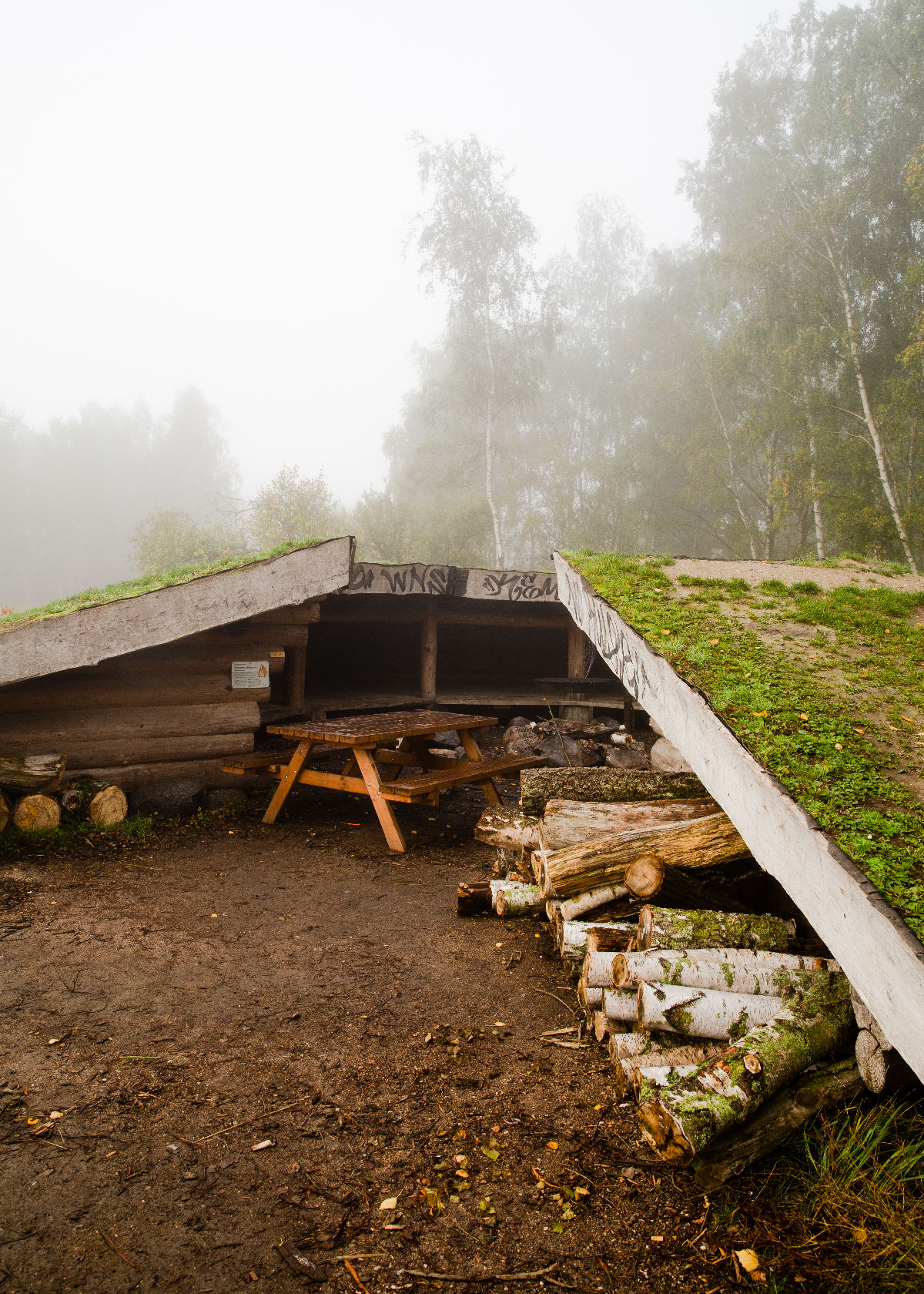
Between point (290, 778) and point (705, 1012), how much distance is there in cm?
442

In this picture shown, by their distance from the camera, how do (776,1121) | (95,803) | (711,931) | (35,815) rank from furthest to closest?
(95,803)
(35,815)
(711,931)
(776,1121)

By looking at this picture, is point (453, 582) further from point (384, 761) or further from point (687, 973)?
point (687, 973)

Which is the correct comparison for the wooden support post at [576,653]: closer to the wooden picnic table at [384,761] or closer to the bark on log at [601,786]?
the wooden picnic table at [384,761]

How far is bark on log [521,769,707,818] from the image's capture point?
4617 millimetres

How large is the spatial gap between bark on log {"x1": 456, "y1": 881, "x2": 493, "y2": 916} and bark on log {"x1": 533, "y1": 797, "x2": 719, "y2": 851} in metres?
0.63

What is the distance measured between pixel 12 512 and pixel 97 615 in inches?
2664

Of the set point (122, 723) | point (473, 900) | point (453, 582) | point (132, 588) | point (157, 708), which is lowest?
point (473, 900)

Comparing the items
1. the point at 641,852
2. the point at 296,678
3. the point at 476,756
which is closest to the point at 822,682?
the point at 641,852

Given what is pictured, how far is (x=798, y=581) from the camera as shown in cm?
634

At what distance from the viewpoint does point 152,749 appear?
6.87 meters

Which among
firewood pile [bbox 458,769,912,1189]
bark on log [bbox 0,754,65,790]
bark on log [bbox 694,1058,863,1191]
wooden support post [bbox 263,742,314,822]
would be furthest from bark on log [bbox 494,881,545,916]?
bark on log [bbox 0,754,65,790]

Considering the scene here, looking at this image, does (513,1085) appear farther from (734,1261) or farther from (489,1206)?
(734,1261)

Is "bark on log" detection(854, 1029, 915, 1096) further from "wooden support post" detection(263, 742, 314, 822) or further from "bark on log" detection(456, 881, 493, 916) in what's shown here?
"wooden support post" detection(263, 742, 314, 822)

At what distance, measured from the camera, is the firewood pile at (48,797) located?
583cm
